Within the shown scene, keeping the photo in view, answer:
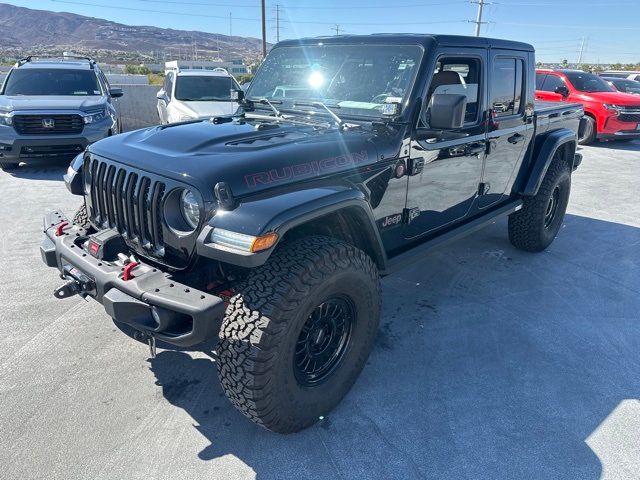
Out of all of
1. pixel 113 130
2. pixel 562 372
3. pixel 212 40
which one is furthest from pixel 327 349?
pixel 212 40

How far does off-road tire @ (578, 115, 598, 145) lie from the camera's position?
38.8 ft

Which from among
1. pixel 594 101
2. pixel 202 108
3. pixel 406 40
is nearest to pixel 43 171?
pixel 202 108

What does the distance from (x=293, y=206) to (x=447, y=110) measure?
4.09ft

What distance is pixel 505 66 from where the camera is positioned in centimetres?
398

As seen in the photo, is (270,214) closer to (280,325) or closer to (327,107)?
(280,325)

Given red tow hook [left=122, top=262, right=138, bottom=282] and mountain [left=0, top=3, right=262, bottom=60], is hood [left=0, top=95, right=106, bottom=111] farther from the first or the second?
mountain [left=0, top=3, right=262, bottom=60]

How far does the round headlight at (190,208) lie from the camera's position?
2340 mm

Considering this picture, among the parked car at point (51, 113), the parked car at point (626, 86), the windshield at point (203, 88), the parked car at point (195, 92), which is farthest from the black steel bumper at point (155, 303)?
the parked car at point (626, 86)

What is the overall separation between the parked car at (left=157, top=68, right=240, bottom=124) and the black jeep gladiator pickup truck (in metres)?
5.81

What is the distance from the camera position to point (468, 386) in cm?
Answer: 294

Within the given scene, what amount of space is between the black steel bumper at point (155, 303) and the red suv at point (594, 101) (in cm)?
1157

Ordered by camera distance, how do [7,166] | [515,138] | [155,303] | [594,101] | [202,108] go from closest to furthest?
[155,303], [515,138], [7,166], [202,108], [594,101]

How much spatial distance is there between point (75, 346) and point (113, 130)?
5.98 m

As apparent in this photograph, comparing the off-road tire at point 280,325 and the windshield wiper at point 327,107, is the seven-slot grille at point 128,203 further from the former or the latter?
the windshield wiper at point 327,107
